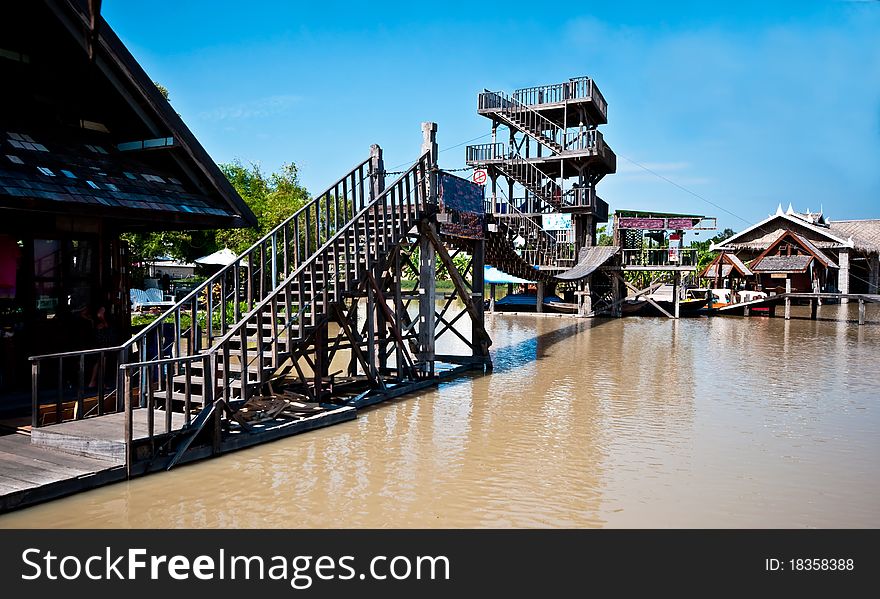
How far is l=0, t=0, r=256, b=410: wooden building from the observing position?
Result: 9.52 metres

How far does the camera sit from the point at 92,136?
11.1m

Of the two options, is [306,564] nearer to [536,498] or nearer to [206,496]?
[206,496]

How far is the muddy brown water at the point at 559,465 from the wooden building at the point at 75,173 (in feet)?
12.6

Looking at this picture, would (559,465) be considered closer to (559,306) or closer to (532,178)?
(559,306)

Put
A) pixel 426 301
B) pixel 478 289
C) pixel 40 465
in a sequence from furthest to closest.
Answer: pixel 478 289
pixel 426 301
pixel 40 465

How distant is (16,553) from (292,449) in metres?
4.26

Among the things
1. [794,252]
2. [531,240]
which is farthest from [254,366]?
[794,252]

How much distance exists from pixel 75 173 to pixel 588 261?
29.2 metres

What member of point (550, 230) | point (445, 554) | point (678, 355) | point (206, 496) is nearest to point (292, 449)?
point (206, 496)

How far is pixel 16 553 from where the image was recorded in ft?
20.4

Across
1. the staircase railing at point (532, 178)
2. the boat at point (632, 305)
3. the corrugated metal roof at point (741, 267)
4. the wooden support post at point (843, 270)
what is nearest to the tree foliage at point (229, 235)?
the staircase railing at point (532, 178)

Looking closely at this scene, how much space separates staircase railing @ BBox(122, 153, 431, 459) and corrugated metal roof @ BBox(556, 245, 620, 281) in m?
19.3

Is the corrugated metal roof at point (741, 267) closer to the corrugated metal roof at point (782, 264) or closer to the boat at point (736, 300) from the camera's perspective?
the corrugated metal roof at point (782, 264)

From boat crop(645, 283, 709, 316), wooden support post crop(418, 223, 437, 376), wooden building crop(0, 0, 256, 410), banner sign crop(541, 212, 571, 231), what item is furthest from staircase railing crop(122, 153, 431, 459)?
boat crop(645, 283, 709, 316)
